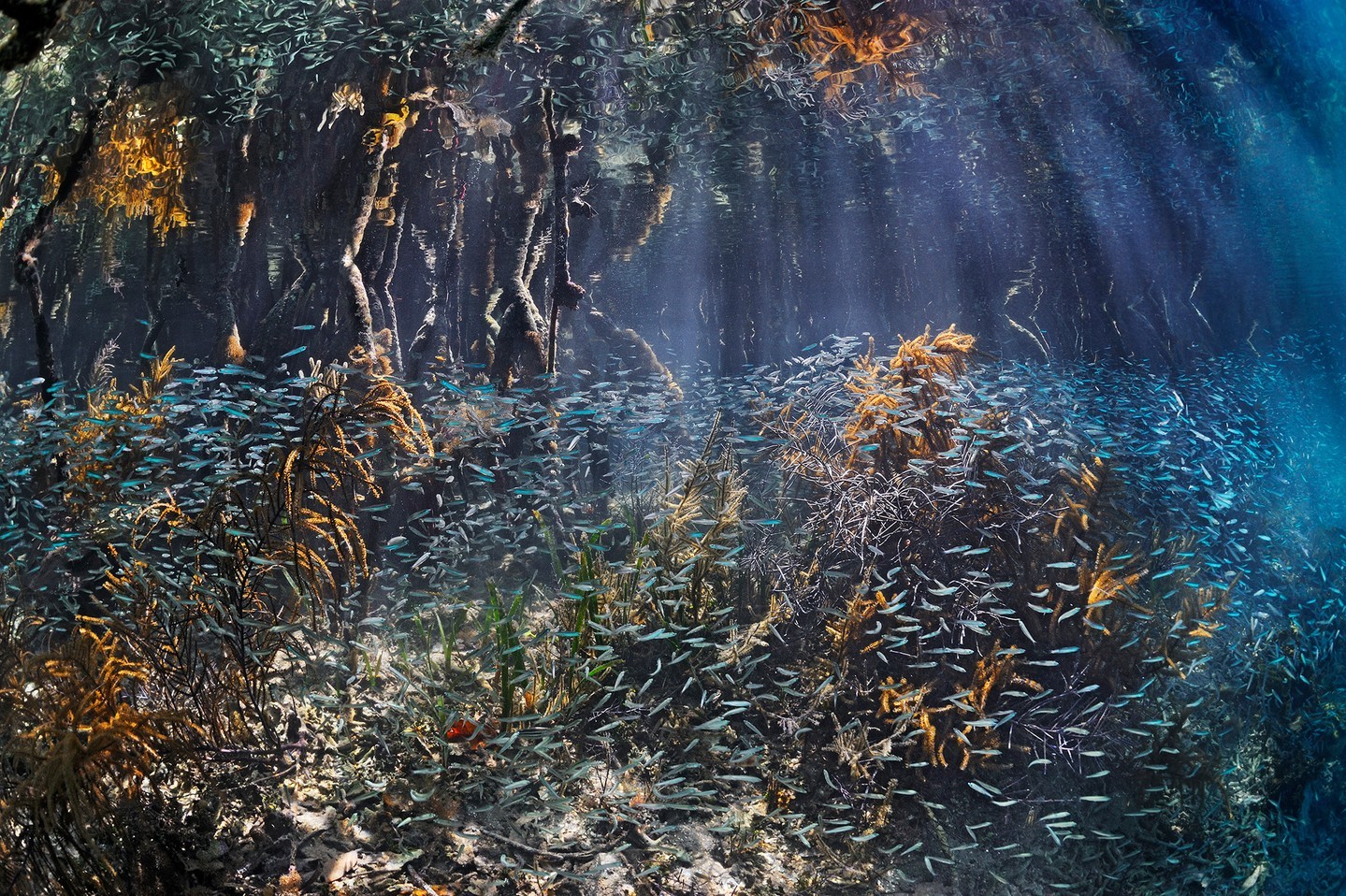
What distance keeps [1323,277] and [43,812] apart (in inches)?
1641

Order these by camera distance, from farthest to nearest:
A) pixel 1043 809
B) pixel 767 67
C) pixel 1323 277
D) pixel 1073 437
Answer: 1. pixel 1323 277
2. pixel 767 67
3. pixel 1073 437
4. pixel 1043 809

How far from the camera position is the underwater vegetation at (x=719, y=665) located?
3.17m

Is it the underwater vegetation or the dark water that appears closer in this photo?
the underwater vegetation

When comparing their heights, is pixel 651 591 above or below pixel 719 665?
below

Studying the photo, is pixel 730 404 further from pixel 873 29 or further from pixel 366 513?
Result: pixel 873 29

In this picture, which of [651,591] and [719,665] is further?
[651,591]

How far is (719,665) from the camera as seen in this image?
132 inches

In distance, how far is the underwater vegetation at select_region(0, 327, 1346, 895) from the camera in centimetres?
317

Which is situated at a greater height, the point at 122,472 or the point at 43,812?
the point at 122,472

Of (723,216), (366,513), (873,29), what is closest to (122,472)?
(366,513)

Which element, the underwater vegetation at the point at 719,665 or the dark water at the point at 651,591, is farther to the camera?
the dark water at the point at 651,591

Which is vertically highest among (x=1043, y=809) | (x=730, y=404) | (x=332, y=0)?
(x=332, y=0)

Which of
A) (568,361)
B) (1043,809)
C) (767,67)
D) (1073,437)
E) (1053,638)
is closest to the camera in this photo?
(1043,809)

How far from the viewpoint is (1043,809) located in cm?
393
